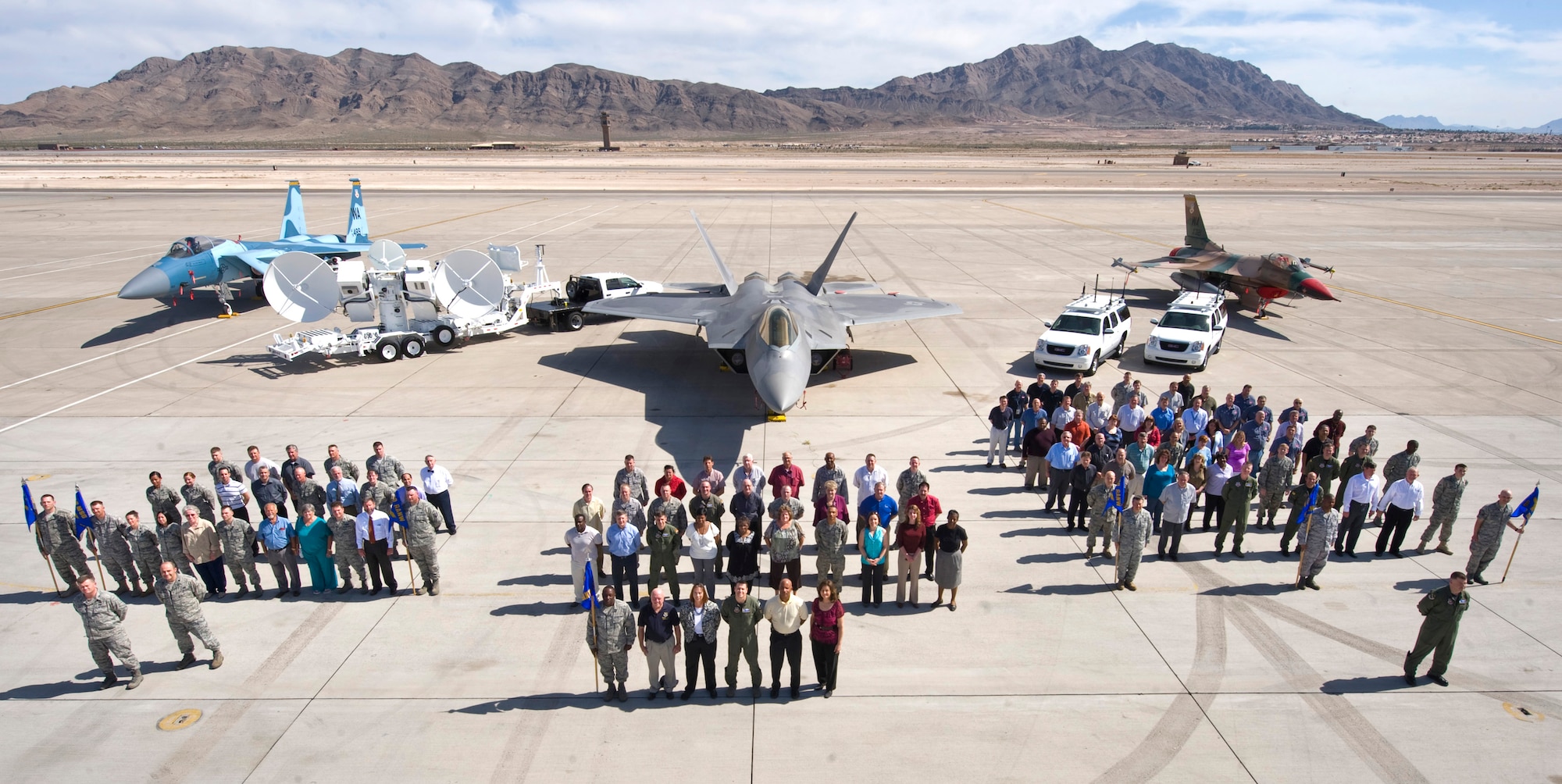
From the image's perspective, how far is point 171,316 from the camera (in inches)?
960

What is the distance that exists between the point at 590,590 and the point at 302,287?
49.3 feet

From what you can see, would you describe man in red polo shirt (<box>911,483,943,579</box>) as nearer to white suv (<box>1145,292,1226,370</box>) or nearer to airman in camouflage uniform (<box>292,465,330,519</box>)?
airman in camouflage uniform (<box>292,465,330,519</box>)

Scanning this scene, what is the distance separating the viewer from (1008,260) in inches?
1324

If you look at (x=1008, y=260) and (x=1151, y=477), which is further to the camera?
(x=1008, y=260)

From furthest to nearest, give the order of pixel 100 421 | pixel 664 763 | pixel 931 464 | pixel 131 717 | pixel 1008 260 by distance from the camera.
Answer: pixel 1008 260 → pixel 100 421 → pixel 931 464 → pixel 131 717 → pixel 664 763

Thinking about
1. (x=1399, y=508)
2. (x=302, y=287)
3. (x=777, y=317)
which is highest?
(x=302, y=287)

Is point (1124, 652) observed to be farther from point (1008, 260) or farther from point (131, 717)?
point (1008, 260)

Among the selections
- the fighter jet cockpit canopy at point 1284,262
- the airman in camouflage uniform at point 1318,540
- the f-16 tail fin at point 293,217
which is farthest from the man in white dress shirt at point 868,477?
the f-16 tail fin at point 293,217

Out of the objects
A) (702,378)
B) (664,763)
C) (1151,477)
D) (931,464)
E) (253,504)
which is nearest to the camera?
(664,763)

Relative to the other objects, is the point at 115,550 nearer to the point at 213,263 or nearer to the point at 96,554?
the point at 96,554

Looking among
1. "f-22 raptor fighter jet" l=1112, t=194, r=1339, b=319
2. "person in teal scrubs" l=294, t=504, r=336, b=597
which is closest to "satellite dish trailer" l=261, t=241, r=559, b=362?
"person in teal scrubs" l=294, t=504, r=336, b=597

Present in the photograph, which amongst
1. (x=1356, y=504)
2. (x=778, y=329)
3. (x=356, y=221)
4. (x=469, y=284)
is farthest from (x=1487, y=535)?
(x=356, y=221)

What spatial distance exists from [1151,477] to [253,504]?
13.0 m

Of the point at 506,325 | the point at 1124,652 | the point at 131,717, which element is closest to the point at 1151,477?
the point at 1124,652
